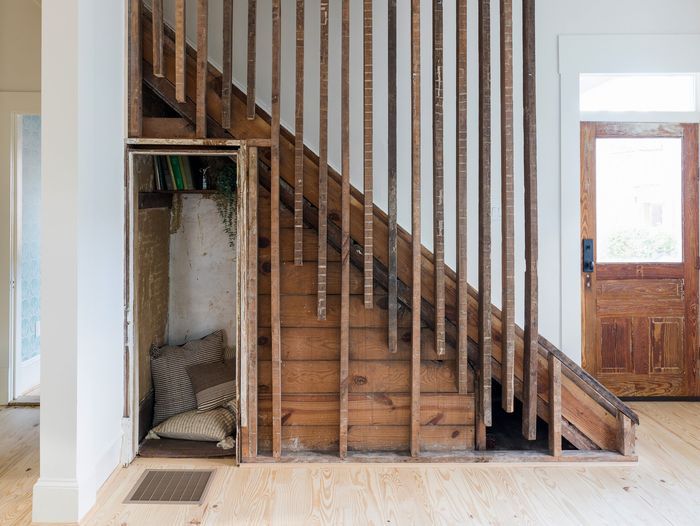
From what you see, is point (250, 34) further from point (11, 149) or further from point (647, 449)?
point (647, 449)

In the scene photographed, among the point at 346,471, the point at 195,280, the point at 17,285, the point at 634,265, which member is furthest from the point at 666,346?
the point at 17,285

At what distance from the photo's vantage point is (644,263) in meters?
4.17

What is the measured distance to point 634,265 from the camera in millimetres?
4160

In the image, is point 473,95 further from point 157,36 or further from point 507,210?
point 157,36

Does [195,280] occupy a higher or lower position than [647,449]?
higher

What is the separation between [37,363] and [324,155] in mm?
3023

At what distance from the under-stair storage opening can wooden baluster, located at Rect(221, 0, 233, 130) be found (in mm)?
187

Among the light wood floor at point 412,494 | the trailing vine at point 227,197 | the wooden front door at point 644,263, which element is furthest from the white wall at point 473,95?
the light wood floor at point 412,494

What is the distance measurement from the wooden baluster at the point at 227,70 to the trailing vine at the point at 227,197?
2.28 feet

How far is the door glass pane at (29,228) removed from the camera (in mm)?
4145

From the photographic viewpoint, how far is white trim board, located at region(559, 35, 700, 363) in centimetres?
393

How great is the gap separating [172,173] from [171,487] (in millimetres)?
1917

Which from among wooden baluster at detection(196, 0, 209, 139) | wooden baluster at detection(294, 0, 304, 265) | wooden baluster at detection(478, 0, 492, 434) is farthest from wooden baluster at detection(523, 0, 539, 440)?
wooden baluster at detection(196, 0, 209, 139)

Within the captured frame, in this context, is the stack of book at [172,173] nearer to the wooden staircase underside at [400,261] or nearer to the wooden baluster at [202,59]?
the wooden staircase underside at [400,261]
